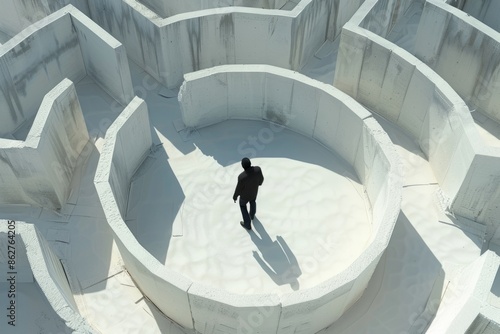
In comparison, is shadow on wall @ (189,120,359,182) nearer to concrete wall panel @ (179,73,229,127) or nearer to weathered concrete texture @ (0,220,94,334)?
concrete wall panel @ (179,73,229,127)

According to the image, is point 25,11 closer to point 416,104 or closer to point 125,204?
point 125,204

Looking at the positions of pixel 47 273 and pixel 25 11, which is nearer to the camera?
pixel 47 273

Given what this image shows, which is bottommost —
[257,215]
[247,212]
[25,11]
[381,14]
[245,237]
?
[245,237]

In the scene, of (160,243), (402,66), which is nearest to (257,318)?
(160,243)

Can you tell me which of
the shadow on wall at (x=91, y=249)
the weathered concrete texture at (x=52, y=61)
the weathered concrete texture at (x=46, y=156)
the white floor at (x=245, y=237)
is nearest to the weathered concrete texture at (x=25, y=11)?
the weathered concrete texture at (x=52, y=61)

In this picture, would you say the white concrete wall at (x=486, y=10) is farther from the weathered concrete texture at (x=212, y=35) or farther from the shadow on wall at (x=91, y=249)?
→ the shadow on wall at (x=91, y=249)

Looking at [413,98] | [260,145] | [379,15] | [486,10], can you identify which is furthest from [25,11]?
[486,10]

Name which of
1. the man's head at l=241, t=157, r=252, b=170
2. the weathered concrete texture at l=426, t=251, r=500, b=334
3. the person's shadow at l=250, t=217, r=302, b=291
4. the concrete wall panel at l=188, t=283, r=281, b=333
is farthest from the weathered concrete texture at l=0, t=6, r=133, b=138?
the weathered concrete texture at l=426, t=251, r=500, b=334
